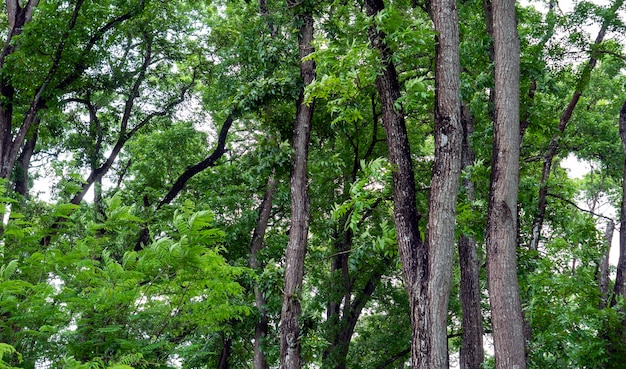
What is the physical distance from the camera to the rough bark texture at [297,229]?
9859 millimetres

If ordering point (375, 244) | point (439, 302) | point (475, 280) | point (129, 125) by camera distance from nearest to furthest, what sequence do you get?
point (439, 302) < point (375, 244) < point (475, 280) < point (129, 125)

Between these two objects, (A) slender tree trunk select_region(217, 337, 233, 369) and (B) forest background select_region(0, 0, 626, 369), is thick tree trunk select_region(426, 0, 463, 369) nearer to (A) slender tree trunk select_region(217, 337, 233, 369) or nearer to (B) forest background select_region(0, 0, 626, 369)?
(B) forest background select_region(0, 0, 626, 369)

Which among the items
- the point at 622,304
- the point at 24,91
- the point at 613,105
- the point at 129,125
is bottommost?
the point at 622,304

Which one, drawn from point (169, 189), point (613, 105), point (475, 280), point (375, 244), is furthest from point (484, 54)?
point (169, 189)

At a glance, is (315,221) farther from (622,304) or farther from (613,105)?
(613,105)

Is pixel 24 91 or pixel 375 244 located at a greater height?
pixel 24 91

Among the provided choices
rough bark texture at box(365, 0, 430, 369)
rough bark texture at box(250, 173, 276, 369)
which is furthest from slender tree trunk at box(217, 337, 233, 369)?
rough bark texture at box(365, 0, 430, 369)

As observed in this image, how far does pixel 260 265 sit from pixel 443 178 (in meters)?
8.96

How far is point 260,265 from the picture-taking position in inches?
589

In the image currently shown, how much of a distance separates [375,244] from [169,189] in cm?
1130

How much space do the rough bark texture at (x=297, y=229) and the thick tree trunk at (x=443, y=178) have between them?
3.54 metres

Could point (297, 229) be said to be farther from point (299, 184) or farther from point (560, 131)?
point (560, 131)

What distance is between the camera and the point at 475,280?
11.5 metres

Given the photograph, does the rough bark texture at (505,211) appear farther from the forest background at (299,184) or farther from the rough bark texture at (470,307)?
the rough bark texture at (470,307)
